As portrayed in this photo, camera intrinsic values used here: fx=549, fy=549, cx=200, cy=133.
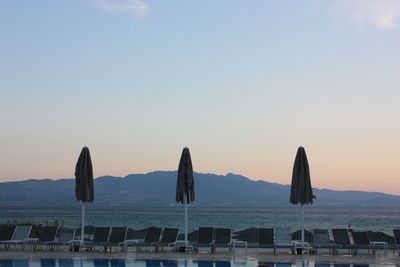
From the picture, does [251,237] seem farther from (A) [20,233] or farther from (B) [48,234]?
(A) [20,233]

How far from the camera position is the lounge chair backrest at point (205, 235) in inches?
546

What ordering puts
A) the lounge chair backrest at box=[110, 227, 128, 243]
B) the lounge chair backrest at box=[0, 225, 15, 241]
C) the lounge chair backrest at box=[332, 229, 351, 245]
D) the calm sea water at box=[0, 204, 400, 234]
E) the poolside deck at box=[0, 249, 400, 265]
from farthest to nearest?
the calm sea water at box=[0, 204, 400, 234] → the lounge chair backrest at box=[0, 225, 15, 241] → the lounge chair backrest at box=[110, 227, 128, 243] → the lounge chair backrest at box=[332, 229, 351, 245] → the poolside deck at box=[0, 249, 400, 265]

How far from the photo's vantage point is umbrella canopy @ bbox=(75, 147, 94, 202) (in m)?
14.2

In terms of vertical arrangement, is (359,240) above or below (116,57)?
below

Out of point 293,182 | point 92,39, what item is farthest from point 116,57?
point 293,182

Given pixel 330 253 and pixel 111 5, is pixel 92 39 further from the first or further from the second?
pixel 330 253

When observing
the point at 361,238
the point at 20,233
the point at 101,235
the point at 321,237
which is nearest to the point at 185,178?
the point at 101,235

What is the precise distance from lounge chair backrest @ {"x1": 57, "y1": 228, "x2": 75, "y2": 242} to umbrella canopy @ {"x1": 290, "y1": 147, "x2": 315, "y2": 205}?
227 inches

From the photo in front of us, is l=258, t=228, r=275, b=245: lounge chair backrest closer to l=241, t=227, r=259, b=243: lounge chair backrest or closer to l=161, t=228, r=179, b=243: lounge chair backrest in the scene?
l=241, t=227, r=259, b=243: lounge chair backrest

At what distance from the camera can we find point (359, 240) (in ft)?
44.1

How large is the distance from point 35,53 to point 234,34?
7.83 m

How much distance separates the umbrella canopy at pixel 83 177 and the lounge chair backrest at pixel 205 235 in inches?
117

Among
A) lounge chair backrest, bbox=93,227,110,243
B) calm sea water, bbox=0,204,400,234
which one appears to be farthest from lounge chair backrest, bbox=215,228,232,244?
calm sea water, bbox=0,204,400,234

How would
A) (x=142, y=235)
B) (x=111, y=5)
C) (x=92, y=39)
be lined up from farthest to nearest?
(x=92, y=39) < (x=111, y=5) < (x=142, y=235)
